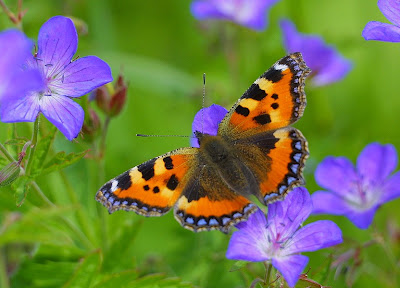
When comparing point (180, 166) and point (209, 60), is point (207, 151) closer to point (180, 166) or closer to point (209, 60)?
point (180, 166)

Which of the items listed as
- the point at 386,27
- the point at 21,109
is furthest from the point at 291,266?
the point at 21,109

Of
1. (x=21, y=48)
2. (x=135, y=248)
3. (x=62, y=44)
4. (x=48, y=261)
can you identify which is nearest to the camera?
(x=21, y=48)

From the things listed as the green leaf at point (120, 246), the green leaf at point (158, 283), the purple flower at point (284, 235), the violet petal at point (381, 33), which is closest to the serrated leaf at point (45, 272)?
the green leaf at point (120, 246)

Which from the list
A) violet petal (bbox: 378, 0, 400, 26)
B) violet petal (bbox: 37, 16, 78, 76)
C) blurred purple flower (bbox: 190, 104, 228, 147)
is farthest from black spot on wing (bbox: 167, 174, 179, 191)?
violet petal (bbox: 378, 0, 400, 26)

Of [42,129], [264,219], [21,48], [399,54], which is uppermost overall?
[399,54]

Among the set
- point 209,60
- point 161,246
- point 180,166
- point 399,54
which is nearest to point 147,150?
point 161,246

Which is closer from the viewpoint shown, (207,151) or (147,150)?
(207,151)

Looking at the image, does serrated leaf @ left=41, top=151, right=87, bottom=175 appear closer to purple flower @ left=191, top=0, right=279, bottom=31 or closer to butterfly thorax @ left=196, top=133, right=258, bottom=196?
butterfly thorax @ left=196, top=133, right=258, bottom=196

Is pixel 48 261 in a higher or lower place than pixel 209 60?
lower

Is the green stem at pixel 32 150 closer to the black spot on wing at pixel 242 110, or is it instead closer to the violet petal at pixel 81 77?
the violet petal at pixel 81 77
